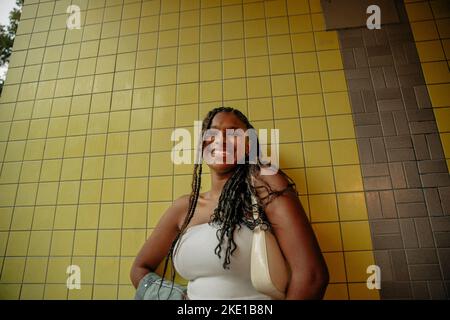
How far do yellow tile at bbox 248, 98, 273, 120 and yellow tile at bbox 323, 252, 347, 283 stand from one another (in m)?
1.04

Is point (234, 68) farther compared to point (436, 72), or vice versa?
point (234, 68)

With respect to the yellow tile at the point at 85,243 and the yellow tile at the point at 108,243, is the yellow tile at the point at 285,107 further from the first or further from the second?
the yellow tile at the point at 85,243

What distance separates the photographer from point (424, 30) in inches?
81.4

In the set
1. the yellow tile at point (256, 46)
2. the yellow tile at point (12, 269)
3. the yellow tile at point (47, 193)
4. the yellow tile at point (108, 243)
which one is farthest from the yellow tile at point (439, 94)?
the yellow tile at point (12, 269)

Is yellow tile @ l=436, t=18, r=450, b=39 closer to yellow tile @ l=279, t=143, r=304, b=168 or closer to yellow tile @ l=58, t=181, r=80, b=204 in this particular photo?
yellow tile @ l=279, t=143, r=304, b=168

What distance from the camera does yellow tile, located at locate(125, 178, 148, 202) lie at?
1.99 meters

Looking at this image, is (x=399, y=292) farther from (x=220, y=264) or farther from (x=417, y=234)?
(x=220, y=264)

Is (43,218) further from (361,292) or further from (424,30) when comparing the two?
(424,30)

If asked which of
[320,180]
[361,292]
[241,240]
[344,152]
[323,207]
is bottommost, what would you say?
[361,292]

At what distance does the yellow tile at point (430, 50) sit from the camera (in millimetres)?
1996

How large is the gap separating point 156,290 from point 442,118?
7.27 ft

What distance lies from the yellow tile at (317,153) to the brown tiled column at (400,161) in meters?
0.23

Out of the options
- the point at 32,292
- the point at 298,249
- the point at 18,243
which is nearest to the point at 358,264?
the point at 298,249
